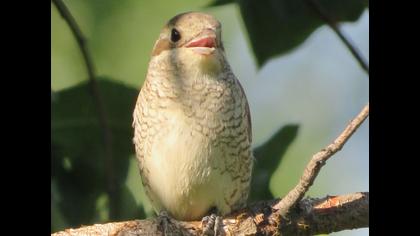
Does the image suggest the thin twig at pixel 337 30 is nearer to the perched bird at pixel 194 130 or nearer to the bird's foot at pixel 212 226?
the perched bird at pixel 194 130

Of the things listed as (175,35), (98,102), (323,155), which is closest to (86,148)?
(98,102)

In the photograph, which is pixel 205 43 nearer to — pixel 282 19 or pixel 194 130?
pixel 194 130

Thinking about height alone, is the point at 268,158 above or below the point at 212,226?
above

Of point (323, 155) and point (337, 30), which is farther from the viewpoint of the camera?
point (337, 30)

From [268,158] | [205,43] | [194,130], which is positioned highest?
[205,43]

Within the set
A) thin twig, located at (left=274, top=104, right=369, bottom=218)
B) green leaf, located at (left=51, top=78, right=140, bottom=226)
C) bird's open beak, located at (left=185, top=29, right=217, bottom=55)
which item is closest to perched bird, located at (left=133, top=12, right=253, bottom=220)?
bird's open beak, located at (left=185, top=29, right=217, bottom=55)

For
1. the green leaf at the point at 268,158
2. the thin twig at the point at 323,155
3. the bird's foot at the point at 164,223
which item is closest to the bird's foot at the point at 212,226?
the bird's foot at the point at 164,223
